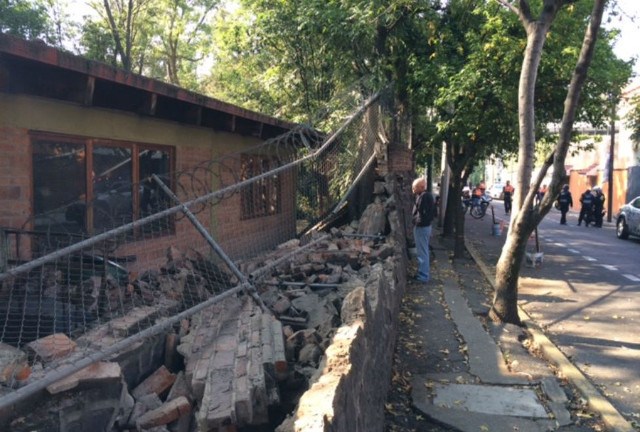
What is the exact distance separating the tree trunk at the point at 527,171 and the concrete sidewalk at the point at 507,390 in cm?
53

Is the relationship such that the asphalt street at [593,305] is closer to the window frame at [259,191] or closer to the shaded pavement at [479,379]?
the shaded pavement at [479,379]

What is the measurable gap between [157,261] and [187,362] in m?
3.07

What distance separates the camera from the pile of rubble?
127 inches

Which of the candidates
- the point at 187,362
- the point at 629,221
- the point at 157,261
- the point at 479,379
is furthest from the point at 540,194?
the point at 187,362

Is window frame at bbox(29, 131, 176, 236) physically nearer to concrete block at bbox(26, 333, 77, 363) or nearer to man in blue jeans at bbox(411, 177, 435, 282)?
concrete block at bbox(26, 333, 77, 363)

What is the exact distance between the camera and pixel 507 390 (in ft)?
17.6

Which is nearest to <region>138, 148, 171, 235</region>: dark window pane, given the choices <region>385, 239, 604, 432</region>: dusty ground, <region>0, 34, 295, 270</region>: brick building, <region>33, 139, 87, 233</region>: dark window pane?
<region>0, 34, 295, 270</region>: brick building

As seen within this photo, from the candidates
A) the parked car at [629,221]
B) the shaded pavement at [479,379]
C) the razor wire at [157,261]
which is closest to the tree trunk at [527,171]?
the shaded pavement at [479,379]

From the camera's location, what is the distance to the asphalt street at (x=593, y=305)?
5942 mm

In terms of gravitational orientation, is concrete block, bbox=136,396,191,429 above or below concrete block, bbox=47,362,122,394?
below

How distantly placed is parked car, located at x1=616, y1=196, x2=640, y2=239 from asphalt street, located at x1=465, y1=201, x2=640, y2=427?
527 millimetres

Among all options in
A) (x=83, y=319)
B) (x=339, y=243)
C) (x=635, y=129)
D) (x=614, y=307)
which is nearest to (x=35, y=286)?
(x=83, y=319)

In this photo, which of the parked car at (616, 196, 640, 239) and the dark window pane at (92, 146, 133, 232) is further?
the parked car at (616, 196, 640, 239)

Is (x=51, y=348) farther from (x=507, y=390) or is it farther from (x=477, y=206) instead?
(x=477, y=206)
